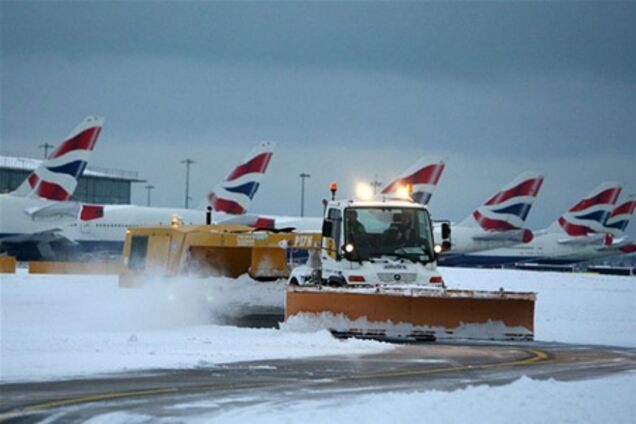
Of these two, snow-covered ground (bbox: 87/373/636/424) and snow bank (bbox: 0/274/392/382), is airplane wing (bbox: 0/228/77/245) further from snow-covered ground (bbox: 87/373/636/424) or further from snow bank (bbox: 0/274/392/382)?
snow-covered ground (bbox: 87/373/636/424)

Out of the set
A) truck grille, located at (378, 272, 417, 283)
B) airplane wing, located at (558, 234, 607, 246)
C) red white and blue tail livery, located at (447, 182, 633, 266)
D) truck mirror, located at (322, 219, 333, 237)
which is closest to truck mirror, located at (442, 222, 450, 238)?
truck grille, located at (378, 272, 417, 283)

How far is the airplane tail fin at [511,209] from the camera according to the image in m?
73.9

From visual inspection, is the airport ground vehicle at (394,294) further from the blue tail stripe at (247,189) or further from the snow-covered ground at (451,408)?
the blue tail stripe at (247,189)

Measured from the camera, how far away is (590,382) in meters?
13.3

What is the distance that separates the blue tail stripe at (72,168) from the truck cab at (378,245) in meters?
43.5

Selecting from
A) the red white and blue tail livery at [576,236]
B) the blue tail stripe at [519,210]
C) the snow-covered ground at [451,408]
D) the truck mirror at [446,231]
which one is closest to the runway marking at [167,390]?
the snow-covered ground at [451,408]

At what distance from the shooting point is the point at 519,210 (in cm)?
7512

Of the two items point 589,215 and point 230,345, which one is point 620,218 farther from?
point 230,345

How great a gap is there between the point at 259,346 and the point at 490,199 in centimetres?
6153

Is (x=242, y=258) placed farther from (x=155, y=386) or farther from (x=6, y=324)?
(x=155, y=386)

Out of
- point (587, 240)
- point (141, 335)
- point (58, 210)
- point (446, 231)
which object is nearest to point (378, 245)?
point (446, 231)

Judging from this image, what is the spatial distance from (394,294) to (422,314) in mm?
636

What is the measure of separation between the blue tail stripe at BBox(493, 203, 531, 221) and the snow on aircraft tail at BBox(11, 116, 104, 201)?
27458mm

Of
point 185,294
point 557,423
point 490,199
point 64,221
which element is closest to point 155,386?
point 557,423
